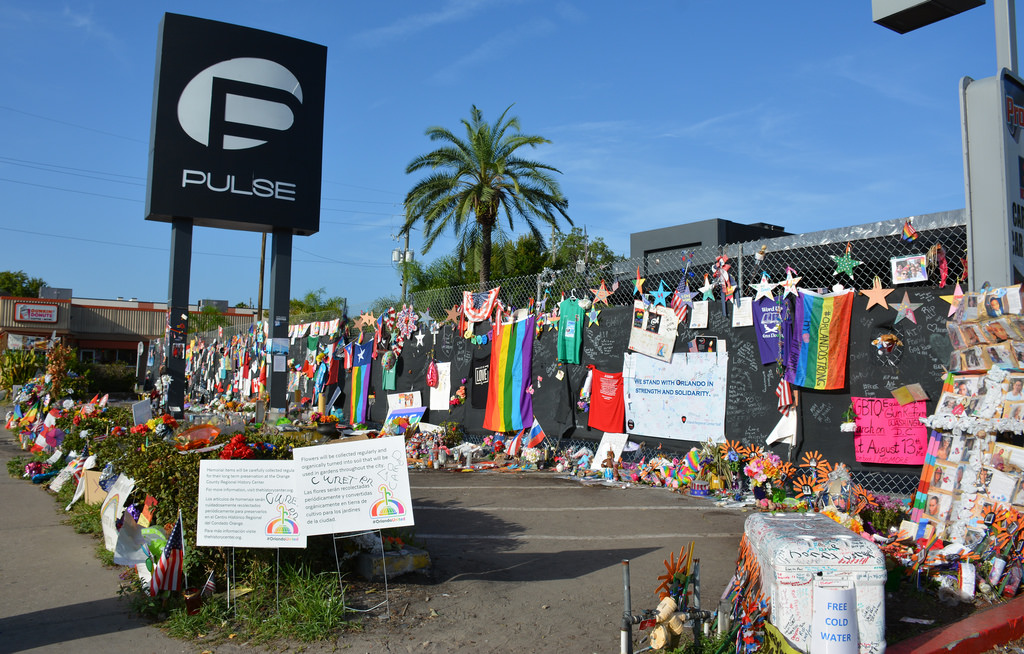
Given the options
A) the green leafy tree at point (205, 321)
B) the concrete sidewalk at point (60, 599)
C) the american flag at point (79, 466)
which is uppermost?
the green leafy tree at point (205, 321)

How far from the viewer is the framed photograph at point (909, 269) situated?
25.0 ft

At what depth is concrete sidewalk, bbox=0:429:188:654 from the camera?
4.34m

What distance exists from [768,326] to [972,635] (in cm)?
496

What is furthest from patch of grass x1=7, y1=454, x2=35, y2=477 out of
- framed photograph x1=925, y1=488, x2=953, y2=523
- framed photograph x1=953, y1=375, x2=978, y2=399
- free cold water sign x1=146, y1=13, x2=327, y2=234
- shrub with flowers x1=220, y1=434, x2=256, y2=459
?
framed photograph x1=953, y1=375, x2=978, y2=399

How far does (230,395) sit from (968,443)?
968 inches

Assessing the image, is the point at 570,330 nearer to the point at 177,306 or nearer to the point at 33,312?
the point at 177,306

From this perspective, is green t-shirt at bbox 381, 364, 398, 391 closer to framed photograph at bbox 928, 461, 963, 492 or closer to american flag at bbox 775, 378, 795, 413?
american flag at bbox 775, 378, 795, 413

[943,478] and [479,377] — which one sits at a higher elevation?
[479,377]

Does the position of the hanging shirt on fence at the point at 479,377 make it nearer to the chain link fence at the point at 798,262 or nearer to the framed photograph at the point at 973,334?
the chain link fence at the point at 798,262

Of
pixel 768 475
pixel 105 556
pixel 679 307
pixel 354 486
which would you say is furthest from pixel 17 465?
pixel 768 475

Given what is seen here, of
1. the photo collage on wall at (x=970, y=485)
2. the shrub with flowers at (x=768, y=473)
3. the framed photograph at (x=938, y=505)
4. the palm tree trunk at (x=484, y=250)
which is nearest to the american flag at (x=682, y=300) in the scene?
the shrub with flowers at (x=768, y=473)

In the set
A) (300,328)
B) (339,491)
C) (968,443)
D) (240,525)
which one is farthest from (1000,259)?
(300,328)

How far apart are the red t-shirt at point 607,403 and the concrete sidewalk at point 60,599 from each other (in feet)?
21.9

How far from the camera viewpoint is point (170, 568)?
16.0 ft
